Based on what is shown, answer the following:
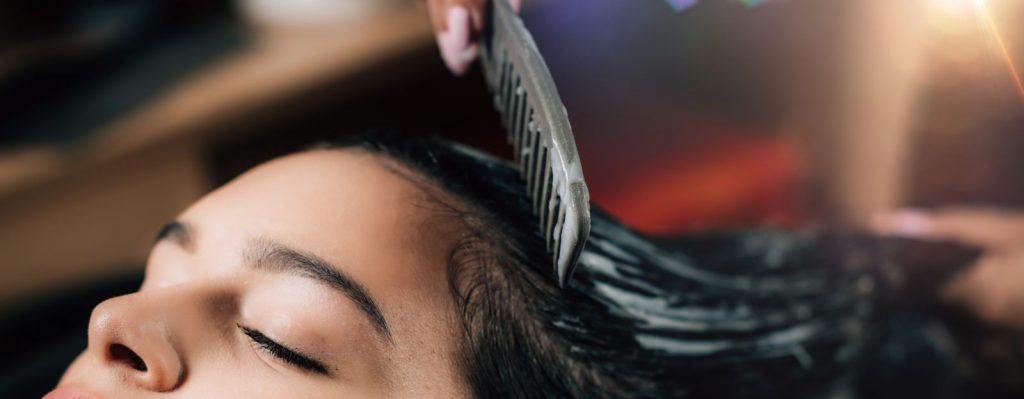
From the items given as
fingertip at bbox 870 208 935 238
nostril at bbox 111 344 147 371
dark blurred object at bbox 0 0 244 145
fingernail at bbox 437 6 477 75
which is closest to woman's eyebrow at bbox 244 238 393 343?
nostril at bbox 111 344 147 371

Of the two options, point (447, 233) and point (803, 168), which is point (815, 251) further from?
point (447, 233)

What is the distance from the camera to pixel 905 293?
955mm

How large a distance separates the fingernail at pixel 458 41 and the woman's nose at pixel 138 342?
0.97 feet

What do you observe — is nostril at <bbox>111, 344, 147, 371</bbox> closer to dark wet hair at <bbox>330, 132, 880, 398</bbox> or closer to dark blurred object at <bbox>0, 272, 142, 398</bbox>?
dark wet hair at <bbox>330, 132, 880, 398</bbox>

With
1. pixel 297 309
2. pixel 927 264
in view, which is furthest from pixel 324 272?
pixel 927 264

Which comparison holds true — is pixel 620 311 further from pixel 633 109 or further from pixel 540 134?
pixel 633 109

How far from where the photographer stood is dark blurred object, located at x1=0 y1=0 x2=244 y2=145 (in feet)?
4.94

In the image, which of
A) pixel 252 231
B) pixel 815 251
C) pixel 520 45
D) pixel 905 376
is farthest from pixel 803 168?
pixel 252 231

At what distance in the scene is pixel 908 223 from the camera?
3.41ft

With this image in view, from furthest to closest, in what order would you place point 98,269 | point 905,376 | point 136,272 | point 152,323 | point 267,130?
point 267,130 < point 98,269 < point 136,272 < point 905,376 < point 152,323

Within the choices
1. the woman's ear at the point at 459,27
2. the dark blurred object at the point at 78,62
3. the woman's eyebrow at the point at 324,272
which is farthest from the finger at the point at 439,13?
the dark blurred object at the point at 78,62

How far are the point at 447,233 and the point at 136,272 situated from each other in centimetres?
73

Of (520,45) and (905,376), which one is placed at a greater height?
(520,45)

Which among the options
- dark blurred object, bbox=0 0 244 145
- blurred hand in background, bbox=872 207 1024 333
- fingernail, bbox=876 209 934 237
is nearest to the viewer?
blurred hand in background, bbox=872 207 1024 333
